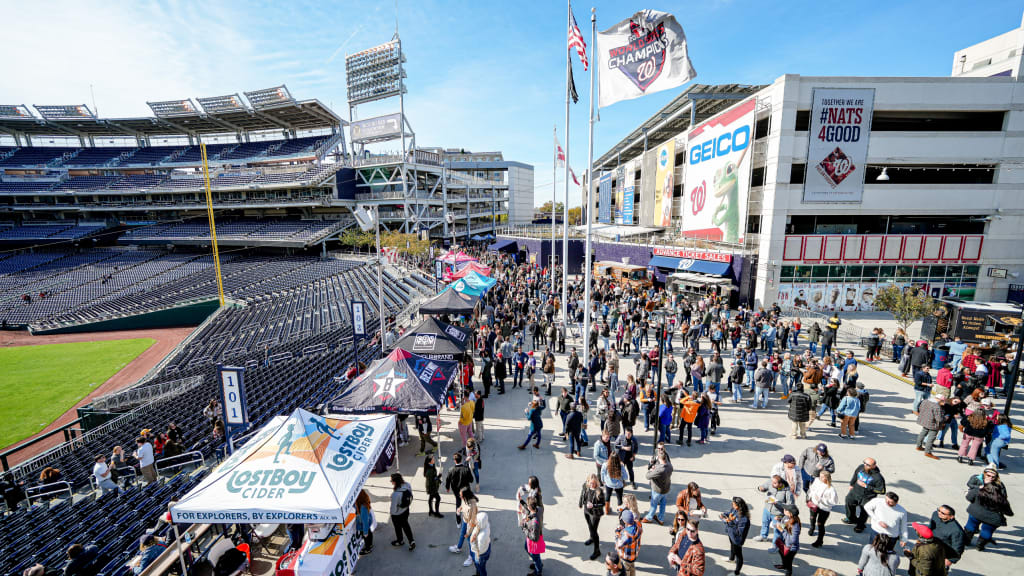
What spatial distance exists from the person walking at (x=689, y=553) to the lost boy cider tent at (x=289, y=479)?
4463 mm

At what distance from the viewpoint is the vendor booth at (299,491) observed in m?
5.39

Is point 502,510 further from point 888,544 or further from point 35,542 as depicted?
point 35,542

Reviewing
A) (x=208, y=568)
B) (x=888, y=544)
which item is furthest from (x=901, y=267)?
(x=208, y=568)

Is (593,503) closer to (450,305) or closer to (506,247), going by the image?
(450,305)

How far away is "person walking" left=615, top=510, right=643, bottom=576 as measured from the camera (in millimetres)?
5723

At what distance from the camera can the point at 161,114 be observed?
178ft

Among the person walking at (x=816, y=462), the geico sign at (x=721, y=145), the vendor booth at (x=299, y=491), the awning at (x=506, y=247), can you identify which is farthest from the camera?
the awning at (x=506, y=247)

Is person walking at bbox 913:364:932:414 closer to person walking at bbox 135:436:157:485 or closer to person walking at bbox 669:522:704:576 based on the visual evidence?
person walking at bbox 669:522:704:576

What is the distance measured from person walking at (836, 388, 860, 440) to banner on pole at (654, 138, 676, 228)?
26979 mm

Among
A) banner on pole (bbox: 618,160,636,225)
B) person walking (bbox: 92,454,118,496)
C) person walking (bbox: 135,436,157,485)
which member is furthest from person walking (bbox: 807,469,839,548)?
banner on pole (bbox: 618,160,636,225)

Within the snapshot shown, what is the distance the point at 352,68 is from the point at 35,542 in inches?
2195

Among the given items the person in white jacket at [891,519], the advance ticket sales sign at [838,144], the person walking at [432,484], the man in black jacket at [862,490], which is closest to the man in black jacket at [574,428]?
the person walking at [432,484]

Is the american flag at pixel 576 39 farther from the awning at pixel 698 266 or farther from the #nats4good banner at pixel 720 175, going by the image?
the awning at pixel 698 266

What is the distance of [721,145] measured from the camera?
1005 inches
